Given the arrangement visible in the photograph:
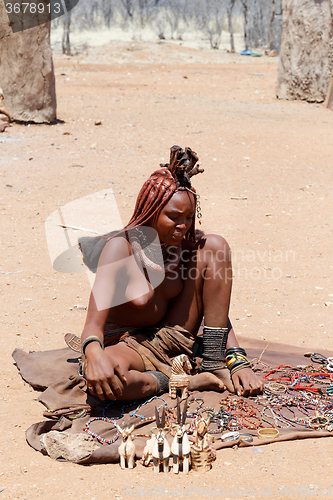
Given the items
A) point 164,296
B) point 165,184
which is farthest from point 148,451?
point 165,184

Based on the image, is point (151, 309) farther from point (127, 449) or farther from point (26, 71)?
point (26, 71)

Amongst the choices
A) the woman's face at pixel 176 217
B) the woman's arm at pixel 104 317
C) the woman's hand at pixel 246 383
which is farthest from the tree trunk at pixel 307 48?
the woman's arm at pixel 104 317

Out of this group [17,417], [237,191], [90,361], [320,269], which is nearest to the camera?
[90,361]

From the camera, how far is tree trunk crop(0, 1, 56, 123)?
9000mm

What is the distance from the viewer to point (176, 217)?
124 inches

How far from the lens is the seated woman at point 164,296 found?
3115 mm

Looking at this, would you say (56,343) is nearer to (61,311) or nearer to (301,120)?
(61,311)

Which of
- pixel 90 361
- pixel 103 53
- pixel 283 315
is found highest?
pixel 103 53

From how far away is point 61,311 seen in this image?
4.66 m

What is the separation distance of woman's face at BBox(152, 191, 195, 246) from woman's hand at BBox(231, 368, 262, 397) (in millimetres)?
861

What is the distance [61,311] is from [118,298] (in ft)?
5.28

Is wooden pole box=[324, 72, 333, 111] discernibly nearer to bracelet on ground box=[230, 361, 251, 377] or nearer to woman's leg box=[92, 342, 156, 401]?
bracelet on ground box=[230, 361, 251, 377]

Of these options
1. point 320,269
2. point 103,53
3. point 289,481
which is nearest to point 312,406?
point 289,481

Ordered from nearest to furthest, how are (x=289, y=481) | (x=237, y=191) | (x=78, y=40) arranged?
(x=289, y=481) < (x=237, y=191) < (x=78, y=40)
